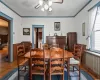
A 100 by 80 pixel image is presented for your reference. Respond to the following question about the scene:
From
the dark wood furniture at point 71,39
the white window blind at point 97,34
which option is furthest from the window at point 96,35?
the dark wood furniture at point 71,39

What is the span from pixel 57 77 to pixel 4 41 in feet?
36.2

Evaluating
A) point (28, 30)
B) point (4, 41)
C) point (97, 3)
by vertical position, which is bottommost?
point (4, 41)

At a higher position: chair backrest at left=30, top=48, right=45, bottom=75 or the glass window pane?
the glass window pane

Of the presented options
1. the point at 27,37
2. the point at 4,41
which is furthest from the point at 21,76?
the point at 4,41

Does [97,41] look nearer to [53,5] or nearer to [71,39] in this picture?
[53,5]

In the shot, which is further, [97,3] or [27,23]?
[27,23]

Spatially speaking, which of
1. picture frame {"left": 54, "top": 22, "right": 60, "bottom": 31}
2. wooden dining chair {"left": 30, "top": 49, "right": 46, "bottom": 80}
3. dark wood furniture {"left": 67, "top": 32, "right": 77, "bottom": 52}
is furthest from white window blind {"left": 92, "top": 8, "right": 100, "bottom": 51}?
picture frame {"left": 54, "top": 22, "right": 60, "bottom": 31}

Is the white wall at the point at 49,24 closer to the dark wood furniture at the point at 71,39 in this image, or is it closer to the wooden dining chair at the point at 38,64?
the dark wood furniture at the point at 71,39

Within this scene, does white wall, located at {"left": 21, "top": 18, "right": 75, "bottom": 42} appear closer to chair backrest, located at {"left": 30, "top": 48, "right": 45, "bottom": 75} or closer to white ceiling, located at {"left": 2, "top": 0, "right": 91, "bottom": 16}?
white ceiling, located at {"left": 2, "top": 0, "right": 91, "bottom": 16}

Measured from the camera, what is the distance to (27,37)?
8.85m

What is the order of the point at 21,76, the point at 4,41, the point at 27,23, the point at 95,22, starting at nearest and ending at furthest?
the point at 21,76 → the point at 95,22 → the point at 27,23 → the point at 4,41

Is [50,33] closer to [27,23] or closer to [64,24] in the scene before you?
[64,24]

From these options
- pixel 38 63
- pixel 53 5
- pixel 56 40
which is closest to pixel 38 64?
pixel 38 63

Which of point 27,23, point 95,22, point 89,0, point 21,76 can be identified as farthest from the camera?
point 27,23
